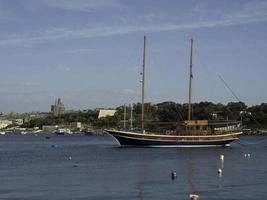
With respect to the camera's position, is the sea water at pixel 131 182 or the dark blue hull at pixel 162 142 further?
the dark blue hull at pixel 162 142

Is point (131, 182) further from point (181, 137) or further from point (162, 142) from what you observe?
point (162, 142)

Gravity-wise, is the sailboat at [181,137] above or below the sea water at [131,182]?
above

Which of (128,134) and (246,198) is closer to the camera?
(246,198)

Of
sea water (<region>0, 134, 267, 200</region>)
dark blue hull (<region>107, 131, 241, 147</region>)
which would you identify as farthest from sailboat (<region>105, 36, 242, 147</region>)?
sea water (<region>0, 134, 267, 200</region>)

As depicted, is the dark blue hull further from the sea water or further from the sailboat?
the sea water

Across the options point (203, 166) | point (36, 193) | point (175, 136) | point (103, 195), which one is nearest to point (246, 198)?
point (103, 195)

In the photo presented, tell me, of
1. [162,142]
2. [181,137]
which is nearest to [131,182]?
[181,137]

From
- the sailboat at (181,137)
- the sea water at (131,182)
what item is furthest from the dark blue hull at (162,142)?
the sea water at (131,182)

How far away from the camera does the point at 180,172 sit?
71.6 metres

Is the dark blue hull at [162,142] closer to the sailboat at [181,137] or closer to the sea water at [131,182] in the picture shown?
the sailboat at [181,137]

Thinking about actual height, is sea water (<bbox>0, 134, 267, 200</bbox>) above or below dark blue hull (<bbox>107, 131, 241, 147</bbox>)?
below

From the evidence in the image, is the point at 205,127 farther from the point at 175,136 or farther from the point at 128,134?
the point at 128,134

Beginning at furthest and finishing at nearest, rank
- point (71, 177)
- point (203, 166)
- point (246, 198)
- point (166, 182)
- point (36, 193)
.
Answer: point (203, 166) → point (71, 177) → point (166, 182) → point (36, 193) → point (246, 198)

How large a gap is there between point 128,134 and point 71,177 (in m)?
67.3
